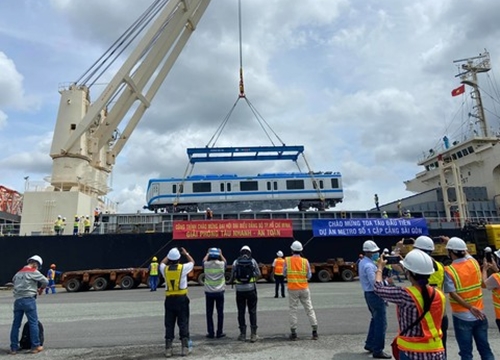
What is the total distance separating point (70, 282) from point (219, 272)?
1494 cm

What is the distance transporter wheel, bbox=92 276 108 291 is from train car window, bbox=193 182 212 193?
1051 cm

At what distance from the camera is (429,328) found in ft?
9.77

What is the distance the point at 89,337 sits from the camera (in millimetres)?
7504

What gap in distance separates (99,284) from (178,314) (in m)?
14.9

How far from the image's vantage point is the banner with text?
22672 mm

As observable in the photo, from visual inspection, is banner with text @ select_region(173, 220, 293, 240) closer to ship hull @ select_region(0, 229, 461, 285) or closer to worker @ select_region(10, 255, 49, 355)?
ship hull @ select_region(0, 229, 461, 285)

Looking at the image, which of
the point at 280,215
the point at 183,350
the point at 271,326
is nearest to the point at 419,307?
the point at 183,350

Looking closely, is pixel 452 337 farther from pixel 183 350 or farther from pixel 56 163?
pixel 56 163

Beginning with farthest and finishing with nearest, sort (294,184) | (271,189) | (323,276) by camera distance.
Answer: (294,184) → (271,189) → (323,276)

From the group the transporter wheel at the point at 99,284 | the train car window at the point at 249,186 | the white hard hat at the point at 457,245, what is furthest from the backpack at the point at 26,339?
the train car window at the point at 249,186

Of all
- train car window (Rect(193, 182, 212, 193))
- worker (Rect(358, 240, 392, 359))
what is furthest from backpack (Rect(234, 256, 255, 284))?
train car window (Rect(193, 182, 212, 193))

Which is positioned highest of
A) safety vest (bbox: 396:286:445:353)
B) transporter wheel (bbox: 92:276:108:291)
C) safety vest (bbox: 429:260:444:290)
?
safety vest (bbox: 429:260:444:290)

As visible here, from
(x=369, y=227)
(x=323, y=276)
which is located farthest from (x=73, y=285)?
(x=369, y=227)

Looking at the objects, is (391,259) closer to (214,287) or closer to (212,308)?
(214,287)
